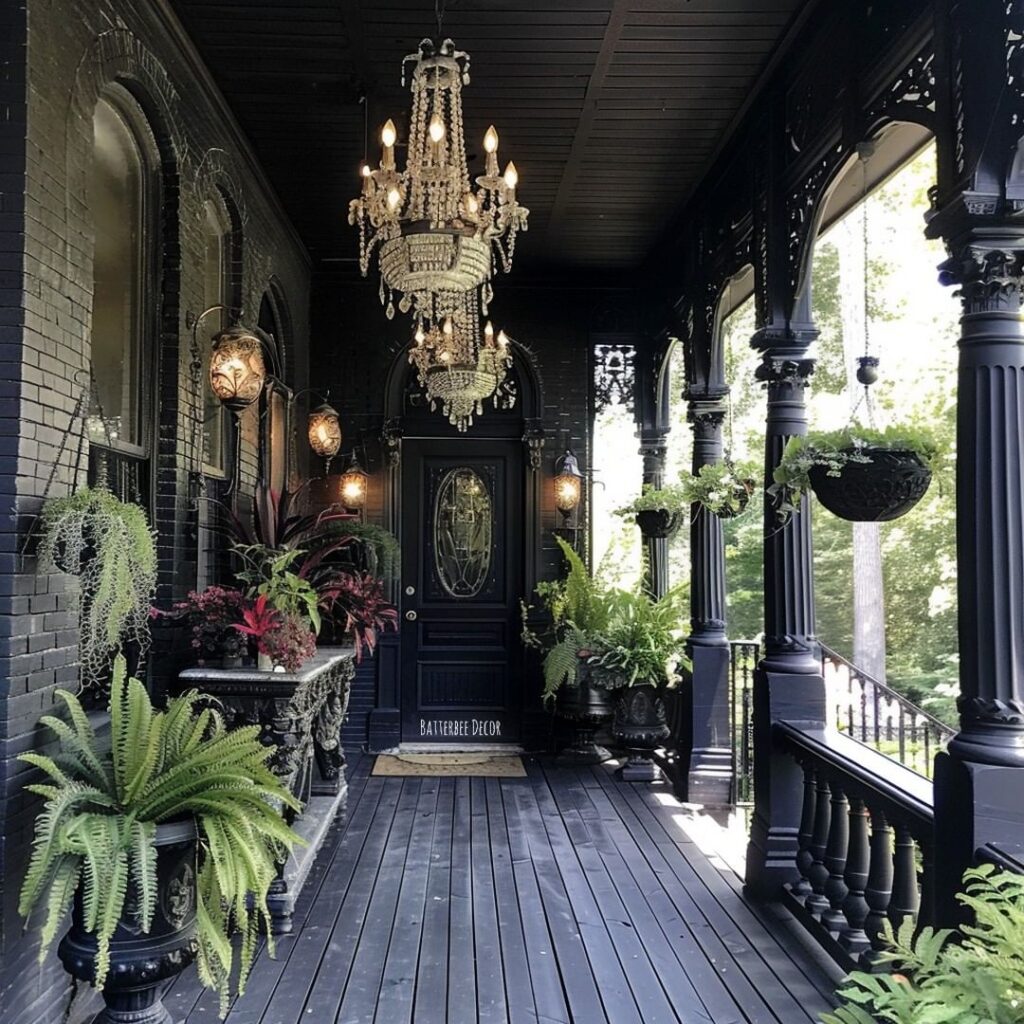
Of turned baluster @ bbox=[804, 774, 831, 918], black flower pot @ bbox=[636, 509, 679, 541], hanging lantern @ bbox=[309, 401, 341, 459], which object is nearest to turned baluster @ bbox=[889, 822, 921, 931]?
turned baluster @ bbox=[804, 774, 831, 918]

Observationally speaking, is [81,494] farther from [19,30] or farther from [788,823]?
[788,823]

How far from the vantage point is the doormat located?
5645 millimetres

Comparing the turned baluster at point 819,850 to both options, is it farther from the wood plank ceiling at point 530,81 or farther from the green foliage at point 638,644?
the wood plank ceiling at point 530,81

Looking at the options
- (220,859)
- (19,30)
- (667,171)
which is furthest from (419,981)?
(667,171)

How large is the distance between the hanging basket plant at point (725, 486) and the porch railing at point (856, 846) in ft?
3.81

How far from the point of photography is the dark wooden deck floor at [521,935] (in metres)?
2.69

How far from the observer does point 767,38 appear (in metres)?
3.46

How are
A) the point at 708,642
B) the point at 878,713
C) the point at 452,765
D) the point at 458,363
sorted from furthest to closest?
1. the point at 878,713
2. the point at 452,765
3. the point at 708,642
4. the point at 458,363

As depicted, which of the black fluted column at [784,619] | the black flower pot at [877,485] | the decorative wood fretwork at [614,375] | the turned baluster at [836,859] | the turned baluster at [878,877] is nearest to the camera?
the black flower pot at [877,485]

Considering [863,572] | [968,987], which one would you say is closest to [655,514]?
[968,987]

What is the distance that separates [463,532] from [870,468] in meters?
4.32

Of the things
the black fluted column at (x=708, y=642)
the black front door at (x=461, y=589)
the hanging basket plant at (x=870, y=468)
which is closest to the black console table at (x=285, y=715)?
the hanging basket plant at (x=870, y=468)

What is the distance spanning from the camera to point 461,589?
659 cm

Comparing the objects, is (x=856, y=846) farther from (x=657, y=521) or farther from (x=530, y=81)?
(x=530, y=81)
